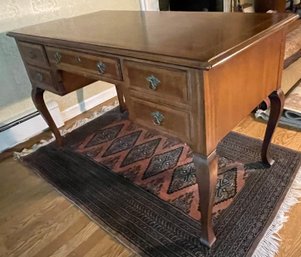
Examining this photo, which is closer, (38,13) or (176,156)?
(176,156)

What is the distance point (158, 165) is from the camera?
1609 mm

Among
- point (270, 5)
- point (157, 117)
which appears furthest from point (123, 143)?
point (270, 5)

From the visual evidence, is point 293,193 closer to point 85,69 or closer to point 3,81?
point 85,69

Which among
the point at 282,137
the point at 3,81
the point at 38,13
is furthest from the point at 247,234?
the point at 38,13

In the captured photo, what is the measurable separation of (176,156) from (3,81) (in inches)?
47.7

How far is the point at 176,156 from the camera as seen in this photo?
1.66 m

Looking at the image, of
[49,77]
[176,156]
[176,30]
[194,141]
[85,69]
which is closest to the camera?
[194,141]

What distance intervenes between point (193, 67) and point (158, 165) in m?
0.91

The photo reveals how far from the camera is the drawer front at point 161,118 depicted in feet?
3.07

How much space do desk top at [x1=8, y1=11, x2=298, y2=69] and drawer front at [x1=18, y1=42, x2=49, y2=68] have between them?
2.1 inches

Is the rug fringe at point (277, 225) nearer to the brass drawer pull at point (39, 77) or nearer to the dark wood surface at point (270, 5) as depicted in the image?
the brass drawer pull at point (39, 77)

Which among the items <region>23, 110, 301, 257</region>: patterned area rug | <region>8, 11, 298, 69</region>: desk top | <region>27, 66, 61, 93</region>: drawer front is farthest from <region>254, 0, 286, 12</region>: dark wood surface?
<region>27, 66, 61, 93</region>: drawer front

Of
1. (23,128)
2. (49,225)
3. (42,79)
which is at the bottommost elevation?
(49,225)

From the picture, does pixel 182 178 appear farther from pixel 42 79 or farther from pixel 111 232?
pixel 42 79
